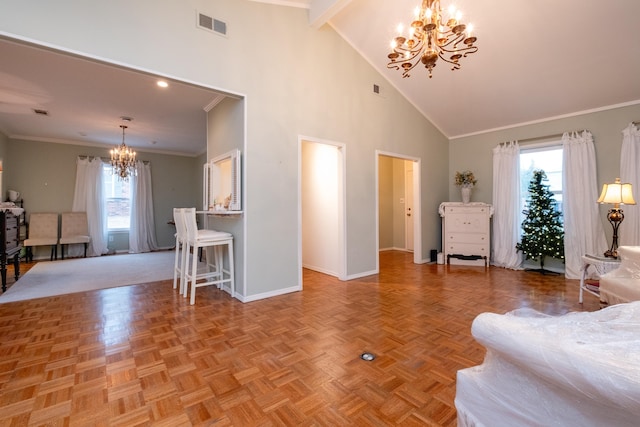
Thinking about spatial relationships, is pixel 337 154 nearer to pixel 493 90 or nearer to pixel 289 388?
pixel 493 90

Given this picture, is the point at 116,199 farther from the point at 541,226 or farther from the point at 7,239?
the point at 541,226

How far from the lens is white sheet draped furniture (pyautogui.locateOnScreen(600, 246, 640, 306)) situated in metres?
2.52

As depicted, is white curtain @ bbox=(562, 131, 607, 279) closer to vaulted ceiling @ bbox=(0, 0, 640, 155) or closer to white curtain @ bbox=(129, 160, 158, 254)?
vaulted ceiling @ bbox=(0, 0, 640, 155)

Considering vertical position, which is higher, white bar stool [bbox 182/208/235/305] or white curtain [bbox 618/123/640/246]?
white curtain [bbox 618/123/640/246]

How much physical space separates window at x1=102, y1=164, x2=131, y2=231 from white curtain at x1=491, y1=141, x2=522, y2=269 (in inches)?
328

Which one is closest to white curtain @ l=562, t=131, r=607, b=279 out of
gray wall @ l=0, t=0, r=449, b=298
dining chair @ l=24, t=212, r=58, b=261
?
gray wall @ l=0, t=0, r=449, b=298

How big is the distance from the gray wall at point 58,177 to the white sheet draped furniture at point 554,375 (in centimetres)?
833

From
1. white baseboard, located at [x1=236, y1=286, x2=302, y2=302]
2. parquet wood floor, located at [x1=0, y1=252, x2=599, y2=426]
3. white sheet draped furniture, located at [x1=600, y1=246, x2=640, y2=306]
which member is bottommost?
parquet wood floor, located at [x1=0, y1=252, x2=599, y2=426]

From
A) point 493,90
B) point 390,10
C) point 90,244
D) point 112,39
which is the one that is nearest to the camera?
point 112,39

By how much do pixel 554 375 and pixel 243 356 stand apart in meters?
1.95

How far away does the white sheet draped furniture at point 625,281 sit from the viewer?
8.27 feet

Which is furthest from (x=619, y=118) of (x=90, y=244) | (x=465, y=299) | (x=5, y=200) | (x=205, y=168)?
(x=5, y=200)

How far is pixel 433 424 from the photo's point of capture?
1.49 metres

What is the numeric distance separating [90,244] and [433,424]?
7.92 metres
